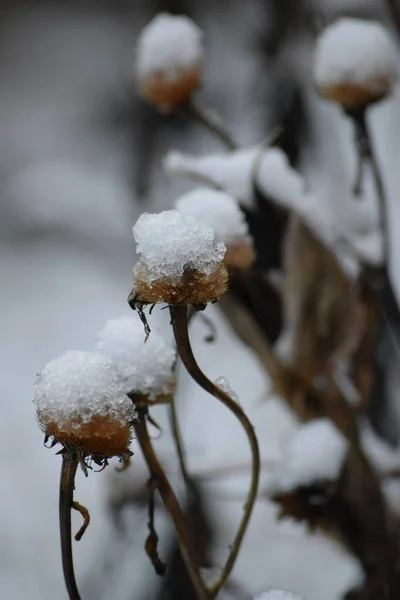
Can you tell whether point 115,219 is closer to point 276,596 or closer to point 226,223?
point 226,223

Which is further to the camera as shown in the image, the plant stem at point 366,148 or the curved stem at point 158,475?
the plant stem at point 366,148

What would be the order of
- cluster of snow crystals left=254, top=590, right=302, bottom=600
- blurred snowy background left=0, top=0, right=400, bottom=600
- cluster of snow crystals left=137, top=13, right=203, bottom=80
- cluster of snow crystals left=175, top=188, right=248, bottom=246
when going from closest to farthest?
cluster of snow crystals left=254, top=590, right=302, bottom=600, cluster of snow crystals left=175, top=188, right=248, bottom=246, cluster of snow crystals left=137, top=13, right=203, bottom=80, blurred snowy background left=0, top=0, right=400, bottom=600

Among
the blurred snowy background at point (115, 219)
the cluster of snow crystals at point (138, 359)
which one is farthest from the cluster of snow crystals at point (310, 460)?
the cluster of snow crystals at point (138, 359)

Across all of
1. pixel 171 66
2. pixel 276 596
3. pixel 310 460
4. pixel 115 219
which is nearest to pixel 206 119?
pixel 171 66

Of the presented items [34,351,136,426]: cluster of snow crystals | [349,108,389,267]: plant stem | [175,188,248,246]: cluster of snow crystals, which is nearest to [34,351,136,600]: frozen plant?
[34,351,136,426]: cluster of snow crystals

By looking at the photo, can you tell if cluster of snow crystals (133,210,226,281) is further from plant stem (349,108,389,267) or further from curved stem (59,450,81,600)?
plant stem (349,108,389,267)

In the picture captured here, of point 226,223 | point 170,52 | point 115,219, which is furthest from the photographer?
point 115,219

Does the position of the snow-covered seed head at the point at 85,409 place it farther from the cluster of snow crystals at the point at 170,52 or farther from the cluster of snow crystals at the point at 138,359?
the cluster of snow crystals at the point at 170,52
